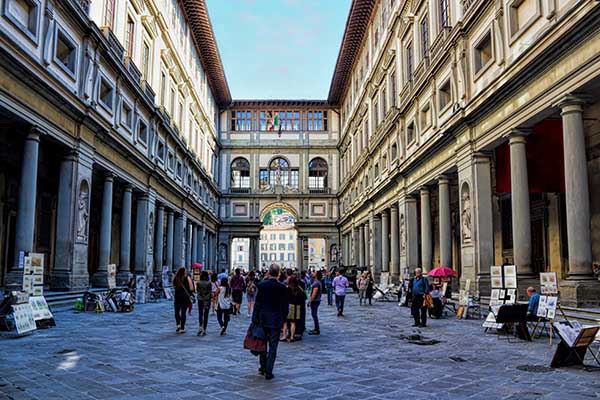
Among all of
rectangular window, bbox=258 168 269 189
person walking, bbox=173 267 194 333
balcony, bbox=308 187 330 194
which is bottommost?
person walking, bbox=173 267 194 333

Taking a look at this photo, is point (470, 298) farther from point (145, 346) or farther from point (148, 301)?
point (148, 301)

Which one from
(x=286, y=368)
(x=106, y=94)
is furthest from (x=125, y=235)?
(x=286, y=368)

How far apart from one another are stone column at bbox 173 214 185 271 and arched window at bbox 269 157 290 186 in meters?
19.4

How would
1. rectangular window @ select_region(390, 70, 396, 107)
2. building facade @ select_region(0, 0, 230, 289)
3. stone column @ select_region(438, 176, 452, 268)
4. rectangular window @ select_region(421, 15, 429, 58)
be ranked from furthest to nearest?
rectangular window @ select_region(390, 70, 396, 107) → rectangular window @ select_region(421, 15, 429, 58) → stone column @ select_region(438, 176, 452, 268) → building facade @ select_region(0, 0, 230, 289)

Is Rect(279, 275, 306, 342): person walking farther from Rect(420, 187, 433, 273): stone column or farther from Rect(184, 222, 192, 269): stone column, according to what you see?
Rect(184, 222, 192, 269): stone column

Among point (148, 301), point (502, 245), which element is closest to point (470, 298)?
point (502, 245)

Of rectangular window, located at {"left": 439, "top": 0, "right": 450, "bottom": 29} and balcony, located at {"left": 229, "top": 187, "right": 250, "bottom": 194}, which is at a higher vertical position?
rectangular window, located at {"left": 439, "top": 0, "right": 450, "bottom": 29}

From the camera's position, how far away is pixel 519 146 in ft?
51.5

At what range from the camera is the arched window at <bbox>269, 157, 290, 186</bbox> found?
5616 centimetres

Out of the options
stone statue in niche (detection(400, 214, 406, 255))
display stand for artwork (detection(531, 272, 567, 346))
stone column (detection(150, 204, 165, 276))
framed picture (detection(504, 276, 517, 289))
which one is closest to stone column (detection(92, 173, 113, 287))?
stone column (detection(150, 204, 165, 276))

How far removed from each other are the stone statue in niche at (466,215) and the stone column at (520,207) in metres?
3.34

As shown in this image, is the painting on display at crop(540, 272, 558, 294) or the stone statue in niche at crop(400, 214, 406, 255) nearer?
the painting on display at crop(540, 272, 558, 294)

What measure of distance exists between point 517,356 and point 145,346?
282 inches

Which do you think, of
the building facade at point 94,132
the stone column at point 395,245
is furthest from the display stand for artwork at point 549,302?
the stone column at point 395,245
